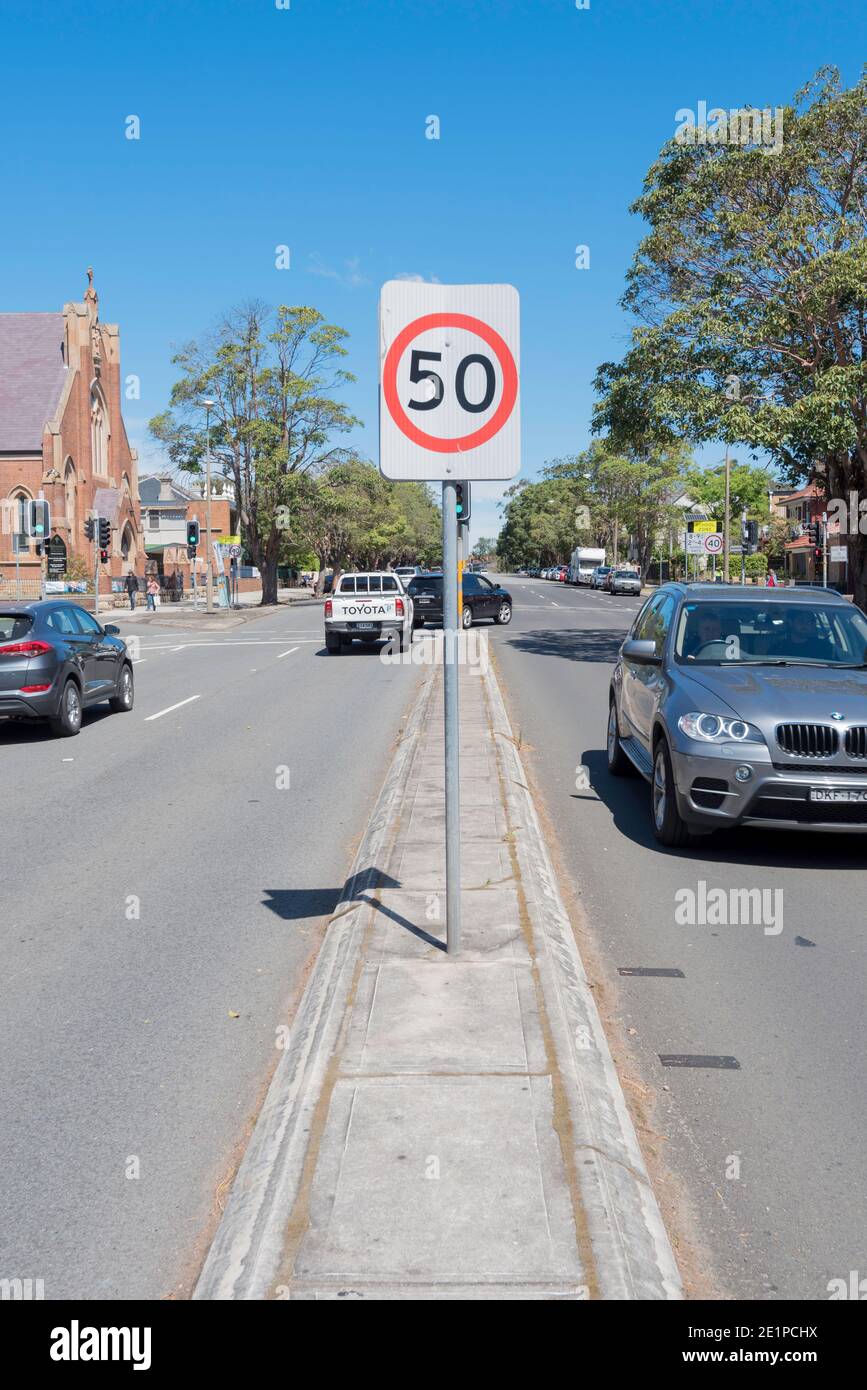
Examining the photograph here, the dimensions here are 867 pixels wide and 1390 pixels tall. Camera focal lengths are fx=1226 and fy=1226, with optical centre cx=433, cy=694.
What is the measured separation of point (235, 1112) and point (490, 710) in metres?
10.4

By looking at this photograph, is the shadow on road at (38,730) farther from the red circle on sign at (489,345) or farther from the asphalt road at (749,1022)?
the red circle on sign at (489,345)

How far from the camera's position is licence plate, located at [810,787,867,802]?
725 cm

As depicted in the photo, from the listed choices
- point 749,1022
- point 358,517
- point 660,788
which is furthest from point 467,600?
point 358,517

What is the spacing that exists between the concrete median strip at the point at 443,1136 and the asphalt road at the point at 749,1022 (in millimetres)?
257

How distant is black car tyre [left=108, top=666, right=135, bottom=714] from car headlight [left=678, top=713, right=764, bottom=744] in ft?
32.9

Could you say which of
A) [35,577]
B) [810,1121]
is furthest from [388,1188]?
[35,577]

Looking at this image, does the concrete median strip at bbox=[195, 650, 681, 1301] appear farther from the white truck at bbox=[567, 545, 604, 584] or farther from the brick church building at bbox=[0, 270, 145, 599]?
the white truck at bbox=[567, 545, 604, 584]

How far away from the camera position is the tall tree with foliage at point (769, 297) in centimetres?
2180

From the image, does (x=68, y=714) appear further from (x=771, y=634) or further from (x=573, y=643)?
(x=573, y=643)

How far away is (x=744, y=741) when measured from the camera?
7.46 metres

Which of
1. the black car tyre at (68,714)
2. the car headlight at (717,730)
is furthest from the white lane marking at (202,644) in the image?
the car headlight at (717,730)

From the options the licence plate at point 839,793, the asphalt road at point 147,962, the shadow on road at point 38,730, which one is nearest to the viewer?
the asphalt road at point 147,962
